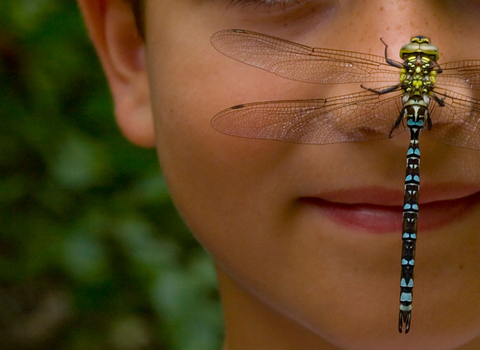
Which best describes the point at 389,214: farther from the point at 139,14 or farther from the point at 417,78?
the point at 139,14

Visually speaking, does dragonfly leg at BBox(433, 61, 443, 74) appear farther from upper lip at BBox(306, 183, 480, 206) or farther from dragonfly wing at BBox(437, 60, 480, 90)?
upper lip at BBox(306, 183, 480, 206)


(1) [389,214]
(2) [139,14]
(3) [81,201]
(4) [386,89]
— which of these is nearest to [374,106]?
(4) [386,89]

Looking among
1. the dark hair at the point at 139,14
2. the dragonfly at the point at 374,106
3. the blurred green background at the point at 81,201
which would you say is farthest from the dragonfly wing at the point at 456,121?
the blurred green background at the point at 81,201

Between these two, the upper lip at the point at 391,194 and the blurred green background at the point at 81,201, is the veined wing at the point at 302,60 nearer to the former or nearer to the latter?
the upper lip at the point at 391,194

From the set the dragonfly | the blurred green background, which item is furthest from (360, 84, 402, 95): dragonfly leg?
the blurred green background

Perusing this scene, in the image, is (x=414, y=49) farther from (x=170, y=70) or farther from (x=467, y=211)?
(x=170, y=70)

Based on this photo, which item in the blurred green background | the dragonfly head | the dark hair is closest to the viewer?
the dragonfly head
